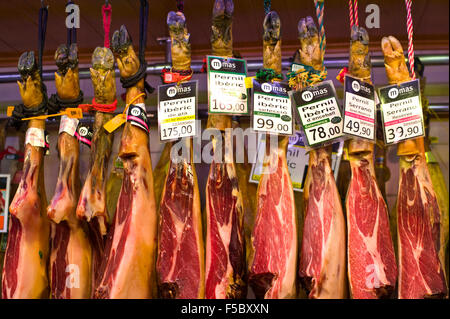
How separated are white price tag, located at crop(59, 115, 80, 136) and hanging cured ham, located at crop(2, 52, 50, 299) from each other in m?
0.12

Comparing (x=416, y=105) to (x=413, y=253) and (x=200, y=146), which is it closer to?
(x=413, y=253)

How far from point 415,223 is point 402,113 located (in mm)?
461

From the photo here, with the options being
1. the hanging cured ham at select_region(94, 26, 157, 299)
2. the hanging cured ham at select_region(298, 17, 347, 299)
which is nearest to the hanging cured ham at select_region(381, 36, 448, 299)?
the hanging cured ham at select_region(298, 17, 347, 299)

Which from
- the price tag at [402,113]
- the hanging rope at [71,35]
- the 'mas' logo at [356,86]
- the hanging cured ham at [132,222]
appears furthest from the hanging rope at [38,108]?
the price tag at [402,113]

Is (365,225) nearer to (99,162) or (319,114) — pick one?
(319,114)

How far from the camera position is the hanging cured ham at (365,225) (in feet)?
6.58

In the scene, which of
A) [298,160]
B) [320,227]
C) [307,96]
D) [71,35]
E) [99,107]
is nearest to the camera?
[320,227]

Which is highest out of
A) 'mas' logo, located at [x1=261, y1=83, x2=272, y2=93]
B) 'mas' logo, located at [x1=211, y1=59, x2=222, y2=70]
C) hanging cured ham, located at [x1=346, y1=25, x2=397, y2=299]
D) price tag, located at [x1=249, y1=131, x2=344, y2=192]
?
'mas' logo, located at [x1=211, y1=59, x2=222, y2=70]

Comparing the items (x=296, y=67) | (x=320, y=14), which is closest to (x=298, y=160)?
(x=296, y=67)

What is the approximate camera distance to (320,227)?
2094mm

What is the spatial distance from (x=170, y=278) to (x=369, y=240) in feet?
2.63

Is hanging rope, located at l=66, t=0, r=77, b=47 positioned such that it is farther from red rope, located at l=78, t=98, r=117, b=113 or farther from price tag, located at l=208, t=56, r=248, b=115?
price tag, located at l=208, t=56, r=248, b=115

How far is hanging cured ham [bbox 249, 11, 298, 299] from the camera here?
2.02m

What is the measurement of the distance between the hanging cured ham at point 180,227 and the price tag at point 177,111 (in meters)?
0.08
